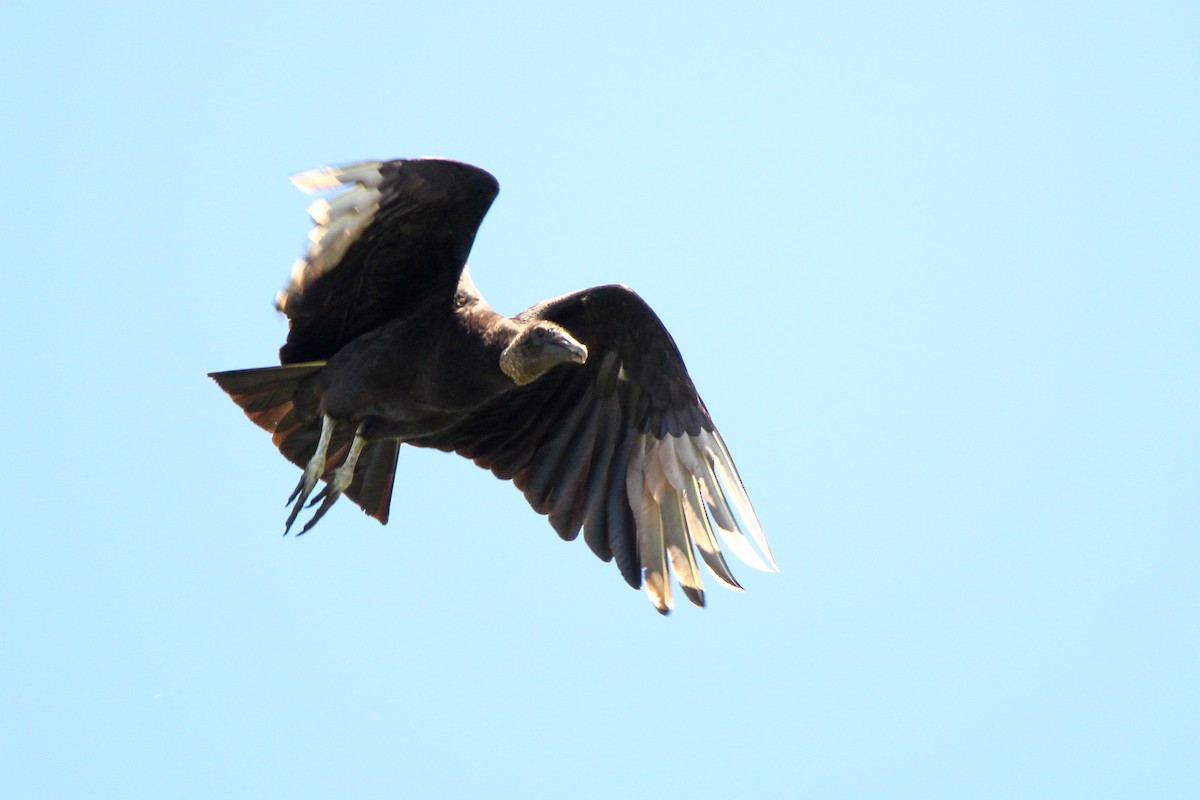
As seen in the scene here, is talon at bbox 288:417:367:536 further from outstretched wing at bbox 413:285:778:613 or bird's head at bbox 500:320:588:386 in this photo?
bird's head at bbox 500:320:588:386

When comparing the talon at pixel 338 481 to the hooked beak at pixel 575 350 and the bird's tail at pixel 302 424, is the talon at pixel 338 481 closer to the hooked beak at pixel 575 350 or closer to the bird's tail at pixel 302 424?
the bird's tail at pixel 302 424

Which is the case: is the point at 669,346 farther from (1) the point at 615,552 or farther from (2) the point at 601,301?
(1) the point at 615,552

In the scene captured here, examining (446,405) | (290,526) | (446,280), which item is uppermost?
(446,280)

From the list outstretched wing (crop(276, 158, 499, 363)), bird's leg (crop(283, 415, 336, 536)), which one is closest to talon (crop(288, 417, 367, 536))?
bird's leg (crop(283, 415, 336, 536))

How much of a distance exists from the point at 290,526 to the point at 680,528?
4.87ft

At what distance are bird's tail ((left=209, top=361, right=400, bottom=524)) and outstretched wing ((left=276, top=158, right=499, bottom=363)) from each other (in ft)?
0.32

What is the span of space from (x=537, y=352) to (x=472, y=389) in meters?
0.32

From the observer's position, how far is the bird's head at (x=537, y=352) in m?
6.18

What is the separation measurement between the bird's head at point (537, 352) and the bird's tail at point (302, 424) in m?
0.72

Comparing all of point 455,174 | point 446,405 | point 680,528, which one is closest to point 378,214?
point 455,174

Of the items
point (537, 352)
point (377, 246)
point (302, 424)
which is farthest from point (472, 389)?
point (302, 424)

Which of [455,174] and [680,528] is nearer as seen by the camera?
[455,174]

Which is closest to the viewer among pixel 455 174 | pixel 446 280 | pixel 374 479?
pixel 455 174

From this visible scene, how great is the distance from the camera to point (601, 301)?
6.56 metres
